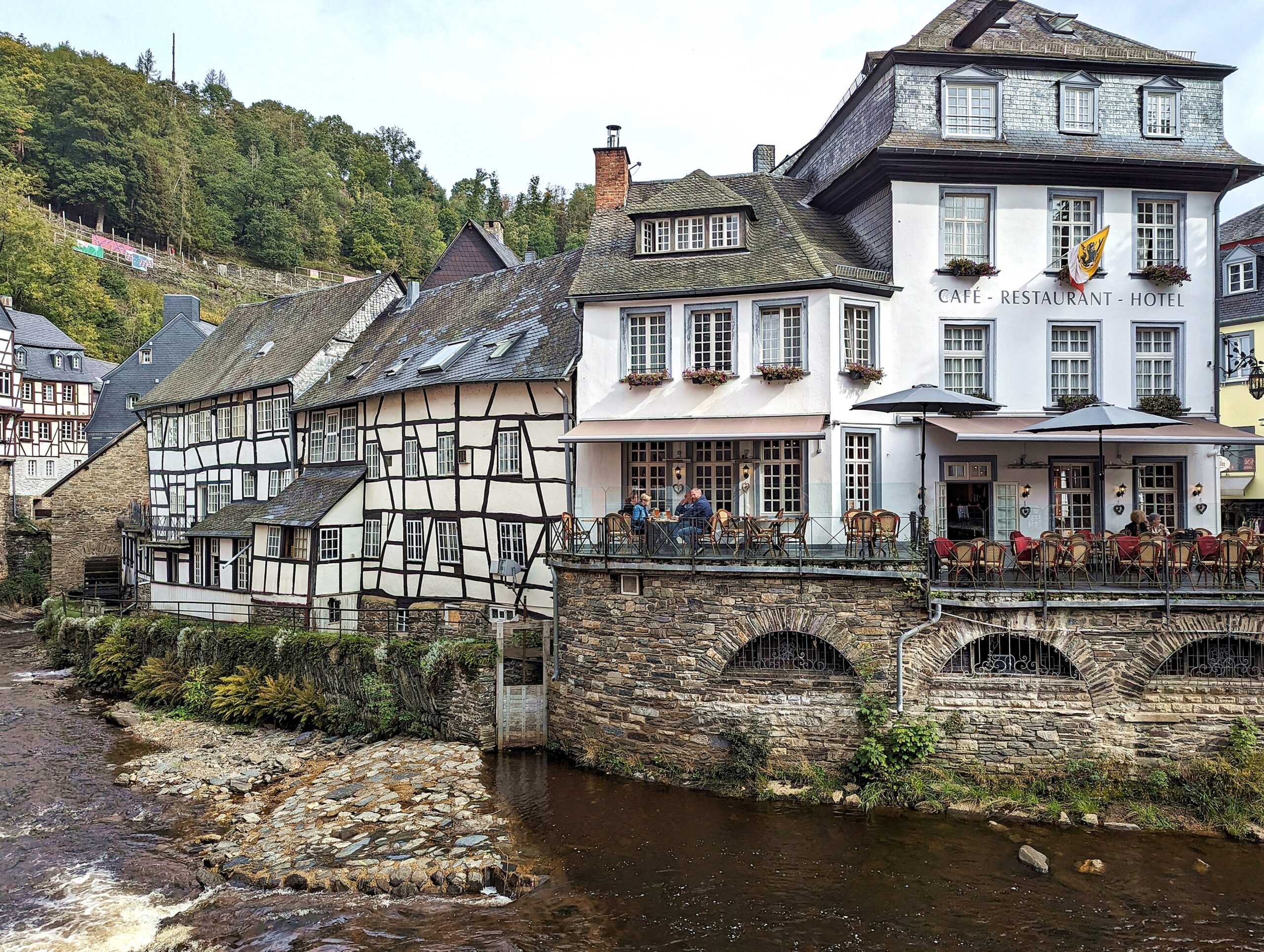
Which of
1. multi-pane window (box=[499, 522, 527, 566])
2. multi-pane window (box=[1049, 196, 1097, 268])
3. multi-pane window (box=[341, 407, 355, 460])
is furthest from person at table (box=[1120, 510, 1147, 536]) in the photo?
multi-pane window (box=[341, 407, 355, 460])

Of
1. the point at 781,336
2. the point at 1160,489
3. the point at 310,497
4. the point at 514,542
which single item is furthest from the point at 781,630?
the point at 310,497

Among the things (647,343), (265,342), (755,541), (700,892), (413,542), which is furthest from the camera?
(265,342)

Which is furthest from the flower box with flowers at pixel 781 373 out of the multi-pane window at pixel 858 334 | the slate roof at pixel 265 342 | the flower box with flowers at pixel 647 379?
the slate roof at pixel 265 342

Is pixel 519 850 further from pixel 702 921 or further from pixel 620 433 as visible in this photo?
pixel 620 433

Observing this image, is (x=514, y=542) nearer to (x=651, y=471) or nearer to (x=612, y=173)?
(x=651, y=471)

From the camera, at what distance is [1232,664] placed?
43.3 ft

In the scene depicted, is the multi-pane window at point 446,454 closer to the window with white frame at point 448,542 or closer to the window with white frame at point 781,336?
the window with white frame at point 448,542

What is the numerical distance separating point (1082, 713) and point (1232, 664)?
235 cm

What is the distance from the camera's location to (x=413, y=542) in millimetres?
21438

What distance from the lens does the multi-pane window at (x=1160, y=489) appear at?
55.7 feet

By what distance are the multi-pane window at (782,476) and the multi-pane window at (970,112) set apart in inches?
265

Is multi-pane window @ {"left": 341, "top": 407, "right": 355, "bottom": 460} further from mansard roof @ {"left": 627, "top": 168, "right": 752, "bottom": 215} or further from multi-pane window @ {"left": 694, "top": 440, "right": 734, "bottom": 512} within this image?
multi-pane window @ {"left": 694, "top": 440, "right": 734, "bottom": 512}

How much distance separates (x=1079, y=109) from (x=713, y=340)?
836cm

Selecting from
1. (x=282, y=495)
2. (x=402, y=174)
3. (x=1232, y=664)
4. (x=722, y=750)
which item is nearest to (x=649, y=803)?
(x=722, y=750)
